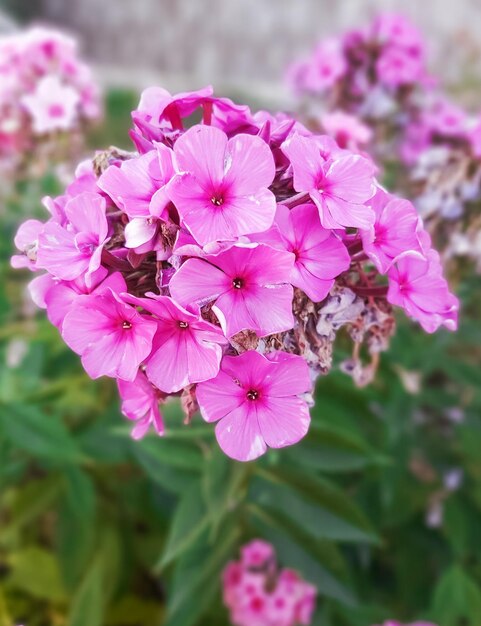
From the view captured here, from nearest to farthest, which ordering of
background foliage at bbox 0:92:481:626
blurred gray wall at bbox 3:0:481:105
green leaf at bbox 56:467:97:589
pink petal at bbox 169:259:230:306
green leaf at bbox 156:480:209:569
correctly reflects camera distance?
1. pink petal at bbox 169:259:230:306
2. green leaf at bbox 156:480:209:569
3. background foliage at bbox 0:92:481:626
4. green leaf at bbox 56:467:97:589
5. blurred gray wall at bbox 3:0:481:105

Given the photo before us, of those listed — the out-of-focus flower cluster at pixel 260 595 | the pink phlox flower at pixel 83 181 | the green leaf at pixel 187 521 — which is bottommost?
the out-of-focus flower cluster at pixel 260 595

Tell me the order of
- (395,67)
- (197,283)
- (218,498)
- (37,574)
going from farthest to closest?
(395,67), (37,574), (218,498), (197,283)

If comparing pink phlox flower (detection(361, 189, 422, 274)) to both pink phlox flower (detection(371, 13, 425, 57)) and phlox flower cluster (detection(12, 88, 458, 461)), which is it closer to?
phlox flower cluster (detection(12, 88, 458, 461))

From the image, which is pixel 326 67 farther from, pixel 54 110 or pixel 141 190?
pixel 141 190

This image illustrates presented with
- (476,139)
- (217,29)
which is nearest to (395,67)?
(476,139)

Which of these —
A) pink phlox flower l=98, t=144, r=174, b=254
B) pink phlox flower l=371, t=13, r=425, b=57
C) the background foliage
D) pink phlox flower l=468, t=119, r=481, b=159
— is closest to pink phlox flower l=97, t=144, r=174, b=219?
pink phlox flower l=98, t=144, r=174, b=254

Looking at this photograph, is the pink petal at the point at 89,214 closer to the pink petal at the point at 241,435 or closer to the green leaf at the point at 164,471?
the pink petal at the point at 241,435

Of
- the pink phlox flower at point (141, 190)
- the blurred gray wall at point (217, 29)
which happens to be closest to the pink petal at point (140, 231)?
the pink phlox flower at point (141, 190)

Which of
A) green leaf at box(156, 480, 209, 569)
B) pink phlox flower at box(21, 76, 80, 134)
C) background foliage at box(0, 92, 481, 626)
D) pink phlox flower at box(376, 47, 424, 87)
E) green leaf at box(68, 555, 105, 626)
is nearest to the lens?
green leaf at box(156, 480, 209, 569)
